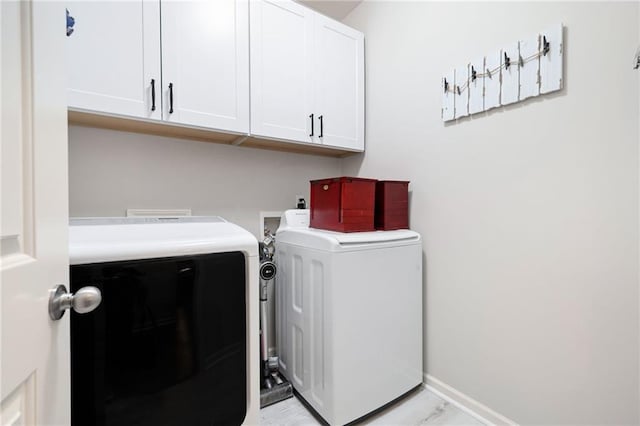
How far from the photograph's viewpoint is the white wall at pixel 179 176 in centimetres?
158

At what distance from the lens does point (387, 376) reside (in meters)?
1.60

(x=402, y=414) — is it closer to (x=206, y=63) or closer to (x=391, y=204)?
(x=391, y=204)

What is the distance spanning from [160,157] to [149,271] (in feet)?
3.72

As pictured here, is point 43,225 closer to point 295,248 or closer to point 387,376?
point 295,248

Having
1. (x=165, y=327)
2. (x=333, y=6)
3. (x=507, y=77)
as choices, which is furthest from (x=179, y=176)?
(x=507, y=77)

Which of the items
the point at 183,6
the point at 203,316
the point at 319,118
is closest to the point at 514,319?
the point at 203,316

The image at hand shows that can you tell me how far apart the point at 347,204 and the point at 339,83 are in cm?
98

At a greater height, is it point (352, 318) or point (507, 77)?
point (507, 77)

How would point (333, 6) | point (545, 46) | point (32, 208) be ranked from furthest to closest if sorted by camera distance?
1. point (333, 6)
2. point (545, 46)
3. point (32, 208)

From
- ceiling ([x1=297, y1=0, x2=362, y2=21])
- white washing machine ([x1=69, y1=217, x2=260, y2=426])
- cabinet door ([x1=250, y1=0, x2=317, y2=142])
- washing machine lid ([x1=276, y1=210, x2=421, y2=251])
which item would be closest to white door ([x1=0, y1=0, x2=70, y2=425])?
white washing machine ([x1=69, y1=217, x2=260, y2=426])

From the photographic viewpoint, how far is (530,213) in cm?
137

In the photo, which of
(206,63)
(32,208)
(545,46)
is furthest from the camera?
(206,63)

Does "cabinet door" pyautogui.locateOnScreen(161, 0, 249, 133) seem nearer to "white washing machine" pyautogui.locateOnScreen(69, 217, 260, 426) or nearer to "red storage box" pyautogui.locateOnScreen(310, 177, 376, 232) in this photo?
"red storage box" pyautogui.locateOnScreen(310, 177, 376, 232)

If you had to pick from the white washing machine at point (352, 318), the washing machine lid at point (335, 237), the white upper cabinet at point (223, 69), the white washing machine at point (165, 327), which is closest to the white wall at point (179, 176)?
the white upper cabinet at point (223, 69)
